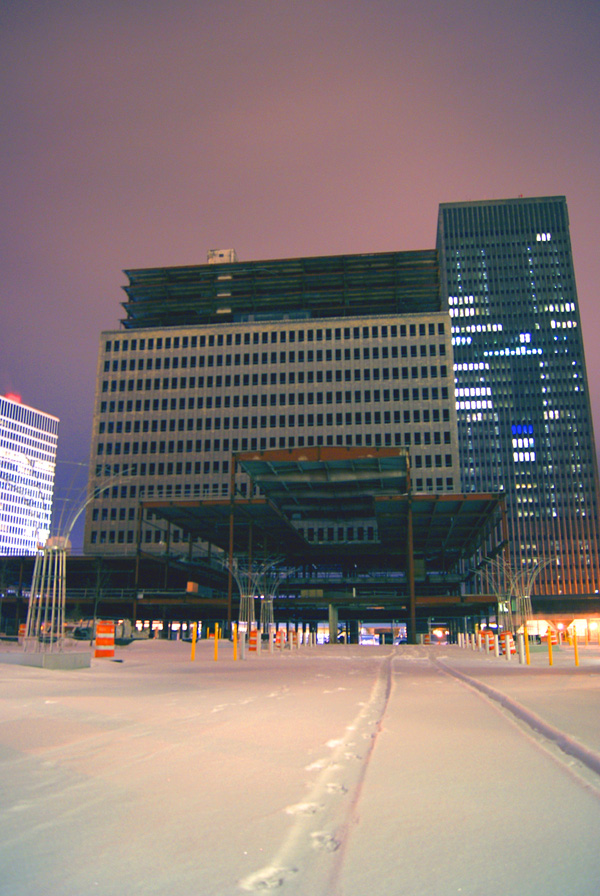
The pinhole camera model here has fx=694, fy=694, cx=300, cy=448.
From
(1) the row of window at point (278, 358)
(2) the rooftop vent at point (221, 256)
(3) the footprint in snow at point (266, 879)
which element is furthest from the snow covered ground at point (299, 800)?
(2) the rooftop vent at point (221, 256)

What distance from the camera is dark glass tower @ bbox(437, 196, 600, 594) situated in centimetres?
17662

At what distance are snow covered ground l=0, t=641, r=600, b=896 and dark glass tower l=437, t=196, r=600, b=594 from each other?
17553 centimetres

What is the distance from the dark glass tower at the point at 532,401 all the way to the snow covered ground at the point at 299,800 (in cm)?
17553

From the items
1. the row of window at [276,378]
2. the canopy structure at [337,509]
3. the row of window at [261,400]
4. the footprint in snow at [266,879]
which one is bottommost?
the footprint in snow at [266,879]

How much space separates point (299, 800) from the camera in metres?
5.84

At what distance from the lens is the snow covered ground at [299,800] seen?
4145 millimetres

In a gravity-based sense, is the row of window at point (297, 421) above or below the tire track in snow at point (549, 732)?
above

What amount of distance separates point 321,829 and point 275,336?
121431 millimetres

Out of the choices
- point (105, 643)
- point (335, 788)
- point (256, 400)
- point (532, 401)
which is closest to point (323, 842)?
point (335, 788)

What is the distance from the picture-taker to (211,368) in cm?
12400

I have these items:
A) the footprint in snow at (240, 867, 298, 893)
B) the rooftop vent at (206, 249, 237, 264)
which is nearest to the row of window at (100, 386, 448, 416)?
the rooftop vent at (206, 249, 237, 264)

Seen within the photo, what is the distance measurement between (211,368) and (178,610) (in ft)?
166

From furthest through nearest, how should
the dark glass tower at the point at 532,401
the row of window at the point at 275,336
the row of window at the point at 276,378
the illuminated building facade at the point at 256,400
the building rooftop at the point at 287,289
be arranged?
1. the dark glass tower at the point at 532,401
2. the building rooftop at the point at 287,289
3. the row of window at the point at 275,336
4. the row of window at the point at 276,378
5. the illuminated building facade at the point at 256,400

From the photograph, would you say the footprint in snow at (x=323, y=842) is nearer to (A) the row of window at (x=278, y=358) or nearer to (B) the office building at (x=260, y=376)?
(B) the office building at (x=260, y=376)
